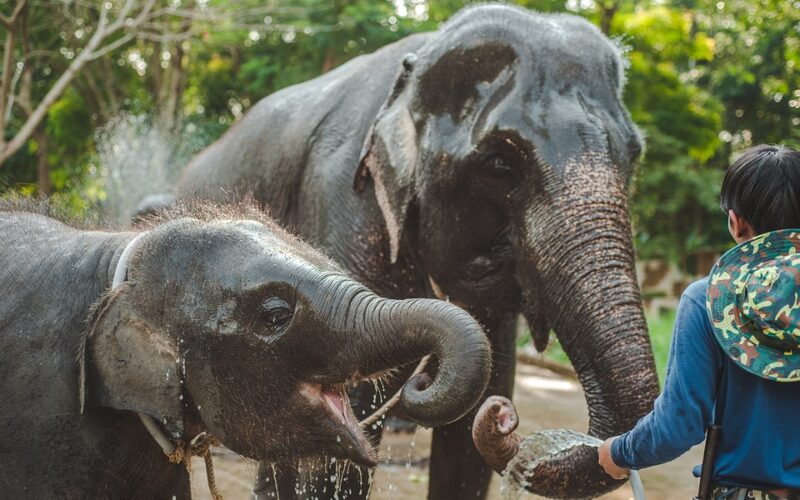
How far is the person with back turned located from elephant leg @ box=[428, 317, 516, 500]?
8.04ft

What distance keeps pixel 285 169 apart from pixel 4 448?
2615 millimetres

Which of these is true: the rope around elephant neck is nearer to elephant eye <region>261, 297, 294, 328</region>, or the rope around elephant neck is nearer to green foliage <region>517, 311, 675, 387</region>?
elephant eye <region>261, 297, 294, 328</region>

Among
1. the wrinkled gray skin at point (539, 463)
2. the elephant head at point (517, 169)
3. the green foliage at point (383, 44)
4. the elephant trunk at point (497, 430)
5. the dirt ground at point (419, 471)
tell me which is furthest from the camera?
the green foliage at point (383, 44)

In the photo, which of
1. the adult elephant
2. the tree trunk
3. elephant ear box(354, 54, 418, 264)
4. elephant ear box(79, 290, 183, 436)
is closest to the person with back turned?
the adult elephant

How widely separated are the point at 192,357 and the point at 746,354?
1420 millimetres

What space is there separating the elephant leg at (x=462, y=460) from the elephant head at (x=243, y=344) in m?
2.24

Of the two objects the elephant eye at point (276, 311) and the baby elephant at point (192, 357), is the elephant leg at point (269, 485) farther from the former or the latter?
the elephant eye at point (276, 311)

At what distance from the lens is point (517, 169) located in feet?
13.2

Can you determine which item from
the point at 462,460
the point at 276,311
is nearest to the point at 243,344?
the point at 276,311

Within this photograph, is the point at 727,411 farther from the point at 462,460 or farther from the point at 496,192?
the point at 462,460

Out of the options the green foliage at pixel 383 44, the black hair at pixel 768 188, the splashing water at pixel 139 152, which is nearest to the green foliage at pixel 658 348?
the green foliage at pixel 383 44

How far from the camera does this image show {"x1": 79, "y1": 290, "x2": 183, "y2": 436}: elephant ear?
2.64 meters

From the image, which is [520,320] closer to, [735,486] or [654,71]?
[735,486]

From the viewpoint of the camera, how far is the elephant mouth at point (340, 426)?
2.55 metres
